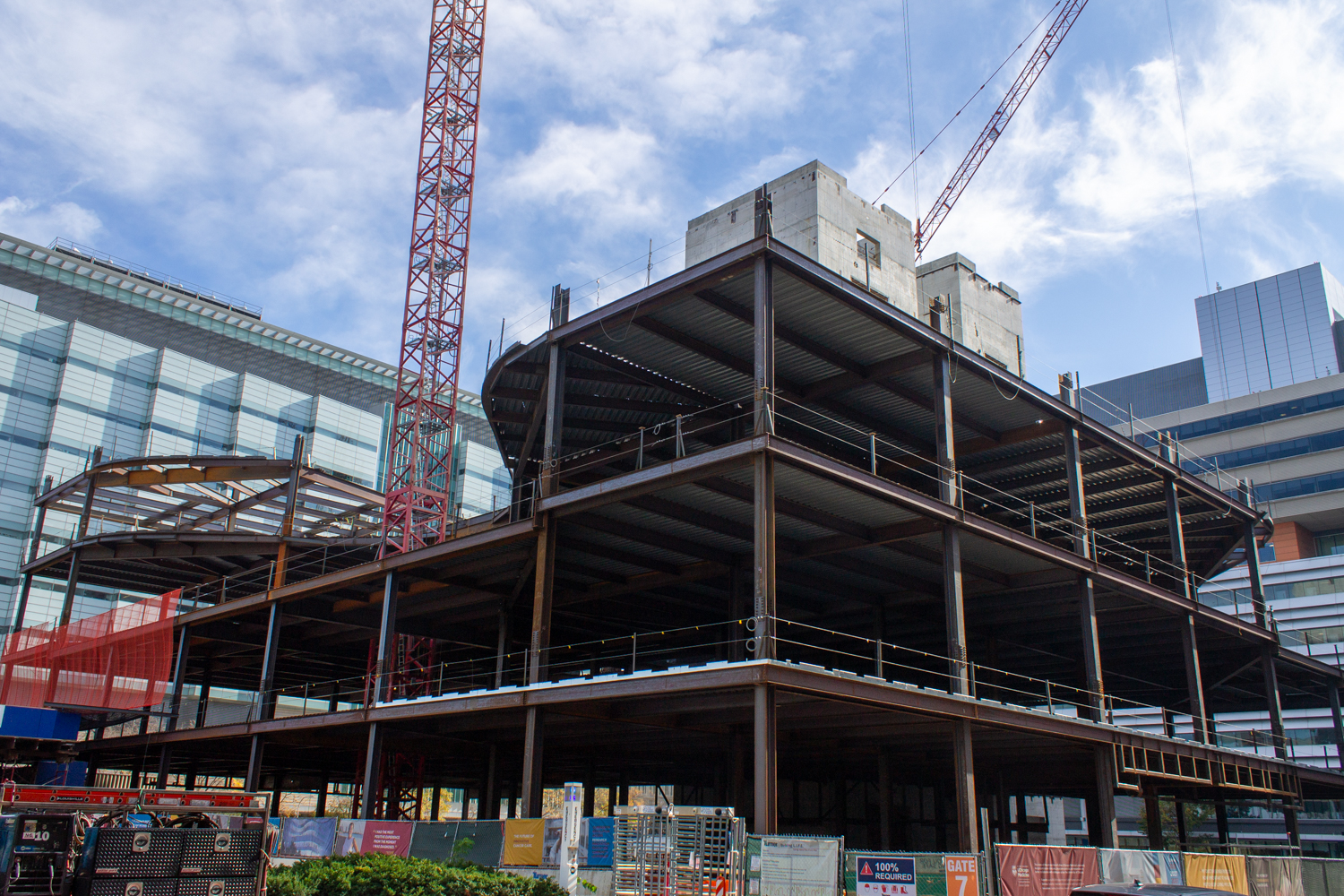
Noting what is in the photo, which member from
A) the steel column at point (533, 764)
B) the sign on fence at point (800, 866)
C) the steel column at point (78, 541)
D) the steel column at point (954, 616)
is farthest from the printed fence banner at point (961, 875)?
the steel column at point (78, 541)

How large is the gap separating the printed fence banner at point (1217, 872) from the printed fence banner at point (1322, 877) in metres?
3.48

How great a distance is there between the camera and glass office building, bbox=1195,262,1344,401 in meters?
124

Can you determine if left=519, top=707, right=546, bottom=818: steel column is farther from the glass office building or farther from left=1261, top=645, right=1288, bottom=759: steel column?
the glass office building

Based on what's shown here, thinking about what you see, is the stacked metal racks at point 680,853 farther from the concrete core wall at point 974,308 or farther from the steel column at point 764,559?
the concrete core wall at point 974,308

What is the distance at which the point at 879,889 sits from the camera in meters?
16.1

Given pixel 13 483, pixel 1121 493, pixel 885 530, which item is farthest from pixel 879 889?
pixel 13 483

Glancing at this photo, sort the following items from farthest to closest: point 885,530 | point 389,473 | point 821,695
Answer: point 389,473, point 885,530, point 821,695

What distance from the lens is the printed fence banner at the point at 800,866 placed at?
16422mm

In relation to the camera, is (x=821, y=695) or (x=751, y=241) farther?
(x=751, y=241)

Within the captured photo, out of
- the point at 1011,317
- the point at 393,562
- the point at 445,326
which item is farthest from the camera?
the point at 445,326

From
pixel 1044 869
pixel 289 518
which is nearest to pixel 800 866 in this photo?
pixel 1044 869

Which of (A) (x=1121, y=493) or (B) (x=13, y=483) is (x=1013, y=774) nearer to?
(A) (x=1121, y=493)

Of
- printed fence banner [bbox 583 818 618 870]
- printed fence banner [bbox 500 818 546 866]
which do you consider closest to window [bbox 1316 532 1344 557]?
printed fence banner [bbox 583 818 618 870]

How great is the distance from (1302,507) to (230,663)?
80236 mm
